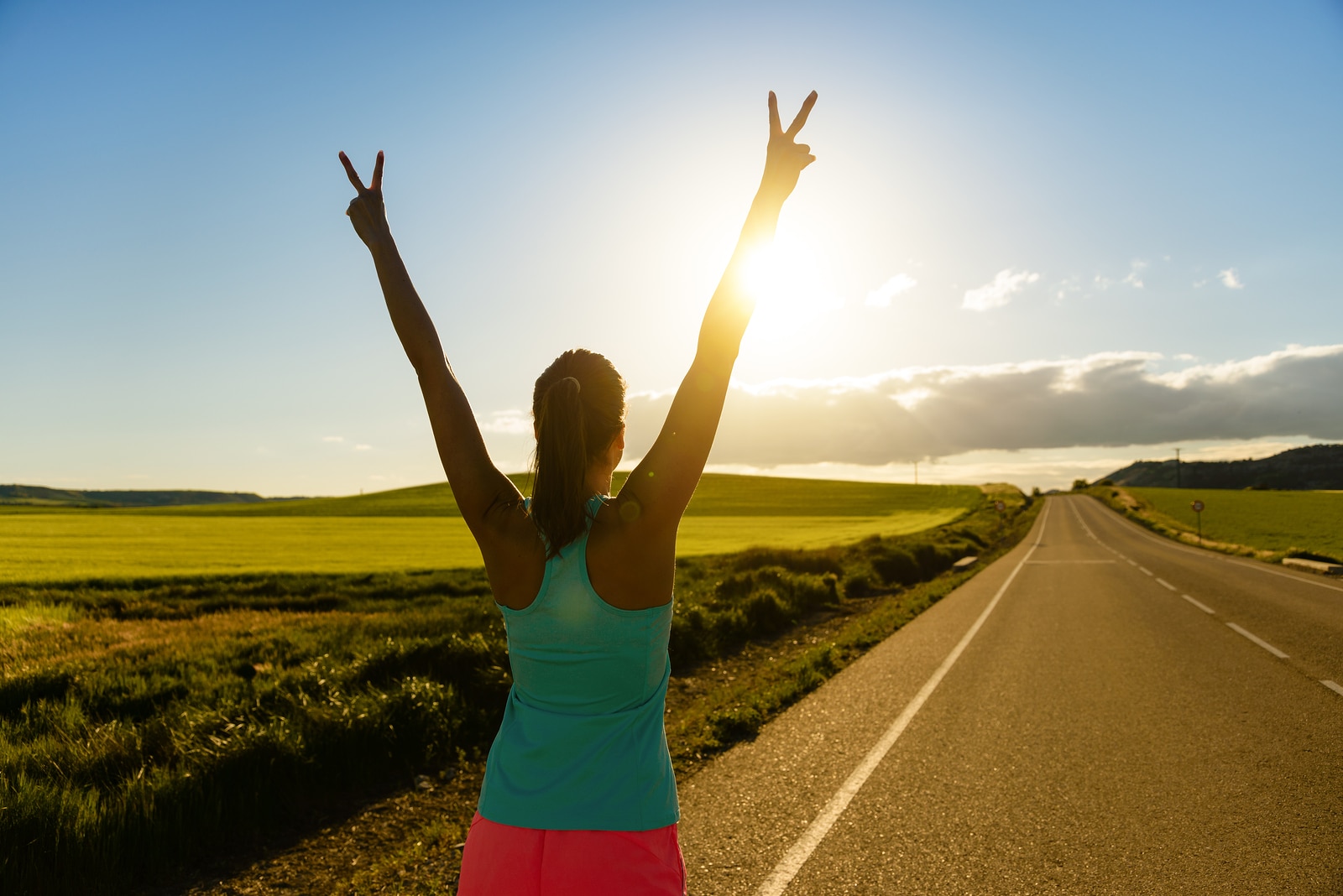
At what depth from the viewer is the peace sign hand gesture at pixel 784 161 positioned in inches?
66.7

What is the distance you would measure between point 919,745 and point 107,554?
22.4 m

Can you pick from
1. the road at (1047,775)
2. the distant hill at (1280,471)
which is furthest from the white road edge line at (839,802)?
the distant hill at (1280,471)

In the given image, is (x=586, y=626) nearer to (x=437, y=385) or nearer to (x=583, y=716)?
(x=583, y=716)

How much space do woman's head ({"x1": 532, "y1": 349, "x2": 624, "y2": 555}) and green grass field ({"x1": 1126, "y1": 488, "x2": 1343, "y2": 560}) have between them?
106ft

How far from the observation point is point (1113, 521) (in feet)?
203

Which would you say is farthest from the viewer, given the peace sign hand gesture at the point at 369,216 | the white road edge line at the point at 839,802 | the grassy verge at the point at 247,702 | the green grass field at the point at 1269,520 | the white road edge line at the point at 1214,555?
the green grass field at the point at 1269,520

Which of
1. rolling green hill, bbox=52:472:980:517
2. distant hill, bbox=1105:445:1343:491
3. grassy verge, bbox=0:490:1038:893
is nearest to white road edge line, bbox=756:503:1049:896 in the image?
grassy verge, bbox=0:490:1038:893

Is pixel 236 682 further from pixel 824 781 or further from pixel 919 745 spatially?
pixel 919 745

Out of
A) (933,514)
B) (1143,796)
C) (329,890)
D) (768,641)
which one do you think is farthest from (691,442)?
(933,514)

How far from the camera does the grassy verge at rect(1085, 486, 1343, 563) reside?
31781mm

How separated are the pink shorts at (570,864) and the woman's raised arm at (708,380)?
618mm

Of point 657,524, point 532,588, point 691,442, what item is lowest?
point 532,588

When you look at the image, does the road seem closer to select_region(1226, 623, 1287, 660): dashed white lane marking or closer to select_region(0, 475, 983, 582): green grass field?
select_region(1226, 623, 1287, 660): dashed white lane marking

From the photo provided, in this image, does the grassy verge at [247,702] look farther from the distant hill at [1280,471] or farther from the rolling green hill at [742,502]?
the distant hill at [1280,471]
